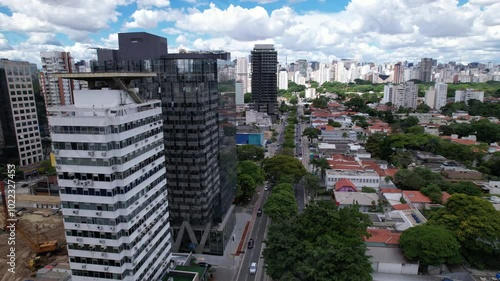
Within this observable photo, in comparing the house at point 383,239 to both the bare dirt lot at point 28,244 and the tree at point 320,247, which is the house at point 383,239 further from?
the bare dirt lot at point 28,244

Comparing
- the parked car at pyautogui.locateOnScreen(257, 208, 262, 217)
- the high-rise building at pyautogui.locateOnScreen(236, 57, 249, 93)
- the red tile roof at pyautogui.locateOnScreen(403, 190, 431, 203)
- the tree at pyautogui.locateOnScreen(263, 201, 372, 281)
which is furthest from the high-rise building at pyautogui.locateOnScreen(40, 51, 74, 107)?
the high-rise building at pyautogui.locateOnScreen(236, 57, 249, 93)

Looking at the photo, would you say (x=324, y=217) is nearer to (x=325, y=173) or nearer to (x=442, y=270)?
(x=442, y=270)

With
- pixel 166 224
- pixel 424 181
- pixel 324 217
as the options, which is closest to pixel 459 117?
pixel 424 181

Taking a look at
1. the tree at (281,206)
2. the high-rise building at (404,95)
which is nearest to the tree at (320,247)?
the tree at (281,206)

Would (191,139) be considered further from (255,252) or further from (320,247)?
(320,247)

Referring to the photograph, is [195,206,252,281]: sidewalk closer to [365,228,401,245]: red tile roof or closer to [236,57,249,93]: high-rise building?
[365,228,401,245]: red tile roof

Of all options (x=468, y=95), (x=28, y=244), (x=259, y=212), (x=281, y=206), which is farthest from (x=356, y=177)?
(x=468, y=95)
